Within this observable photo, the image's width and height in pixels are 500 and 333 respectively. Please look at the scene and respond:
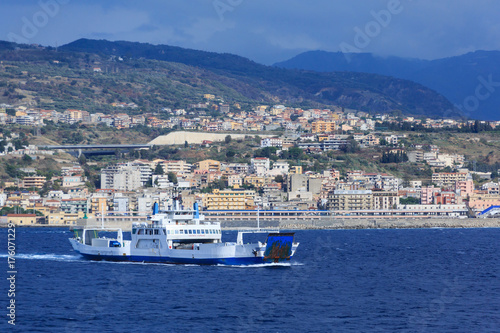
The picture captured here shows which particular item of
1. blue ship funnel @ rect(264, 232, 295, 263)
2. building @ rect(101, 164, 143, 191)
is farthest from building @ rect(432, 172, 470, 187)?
blue ship funnel @ rect(264, 232, 295, 263)

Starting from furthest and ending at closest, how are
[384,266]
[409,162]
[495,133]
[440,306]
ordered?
[495,133], [409,162], [384,266], [440,306]

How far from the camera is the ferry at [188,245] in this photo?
167 ft

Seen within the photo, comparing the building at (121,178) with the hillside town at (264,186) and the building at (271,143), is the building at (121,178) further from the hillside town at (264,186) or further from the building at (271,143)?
the building at (271,143)

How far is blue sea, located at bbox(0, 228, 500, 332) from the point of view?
111 feet

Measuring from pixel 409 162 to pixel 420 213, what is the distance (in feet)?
143

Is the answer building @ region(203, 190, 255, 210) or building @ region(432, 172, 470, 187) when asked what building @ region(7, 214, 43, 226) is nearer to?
building @ region(203, 190, 255, 210)

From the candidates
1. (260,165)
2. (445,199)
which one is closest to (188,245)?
(445,199)

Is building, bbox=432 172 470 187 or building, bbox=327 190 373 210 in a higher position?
building, bbox=432 172 470 187

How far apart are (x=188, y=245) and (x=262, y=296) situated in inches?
531

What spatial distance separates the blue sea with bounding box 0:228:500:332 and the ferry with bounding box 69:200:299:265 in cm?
86

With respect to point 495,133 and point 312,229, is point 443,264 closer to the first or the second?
point 312,229

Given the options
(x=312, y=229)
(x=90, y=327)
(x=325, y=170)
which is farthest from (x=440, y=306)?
(x=325, y=170)

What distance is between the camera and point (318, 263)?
2192 inches

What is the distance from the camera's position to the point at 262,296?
40.2 metres
